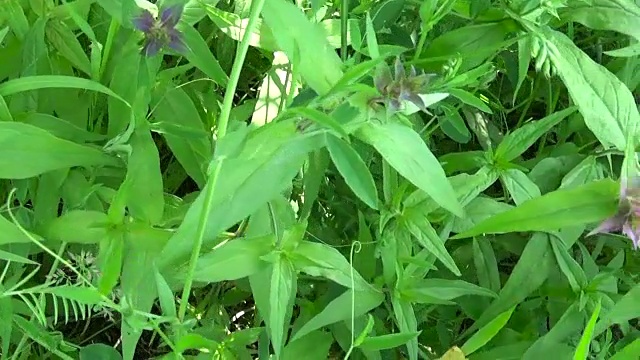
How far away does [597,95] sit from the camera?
497 mm

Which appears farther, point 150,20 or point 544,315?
point 544,315

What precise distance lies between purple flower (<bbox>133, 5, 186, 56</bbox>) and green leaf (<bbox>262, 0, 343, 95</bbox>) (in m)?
0.07

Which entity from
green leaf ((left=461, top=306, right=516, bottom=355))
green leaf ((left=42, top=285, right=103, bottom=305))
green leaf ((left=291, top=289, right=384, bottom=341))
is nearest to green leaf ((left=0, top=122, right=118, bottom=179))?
green leaf ((left=42, top=285, right=103, bottom=305))

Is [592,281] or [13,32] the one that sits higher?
[13,32]

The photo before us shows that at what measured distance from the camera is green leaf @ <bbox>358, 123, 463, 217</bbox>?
0.41 m

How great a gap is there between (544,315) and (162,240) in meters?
0.34

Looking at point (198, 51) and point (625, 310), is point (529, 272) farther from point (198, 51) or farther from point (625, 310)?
point (198, 51)

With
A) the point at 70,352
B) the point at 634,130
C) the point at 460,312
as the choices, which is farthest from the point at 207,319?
the point at 634,130

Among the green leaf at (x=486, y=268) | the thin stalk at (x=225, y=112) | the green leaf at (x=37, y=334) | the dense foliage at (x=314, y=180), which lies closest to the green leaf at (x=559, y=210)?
the dense foliage at (x=314, y=180)

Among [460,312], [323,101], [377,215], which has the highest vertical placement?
[323,101]

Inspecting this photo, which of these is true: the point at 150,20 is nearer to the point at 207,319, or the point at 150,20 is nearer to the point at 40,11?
the point at 40,11

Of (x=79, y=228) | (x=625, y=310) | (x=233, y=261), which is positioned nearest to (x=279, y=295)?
(x=233, y=261)

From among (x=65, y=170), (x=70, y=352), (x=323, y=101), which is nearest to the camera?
(x=323, y=101)

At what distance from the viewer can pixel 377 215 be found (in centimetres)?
55
